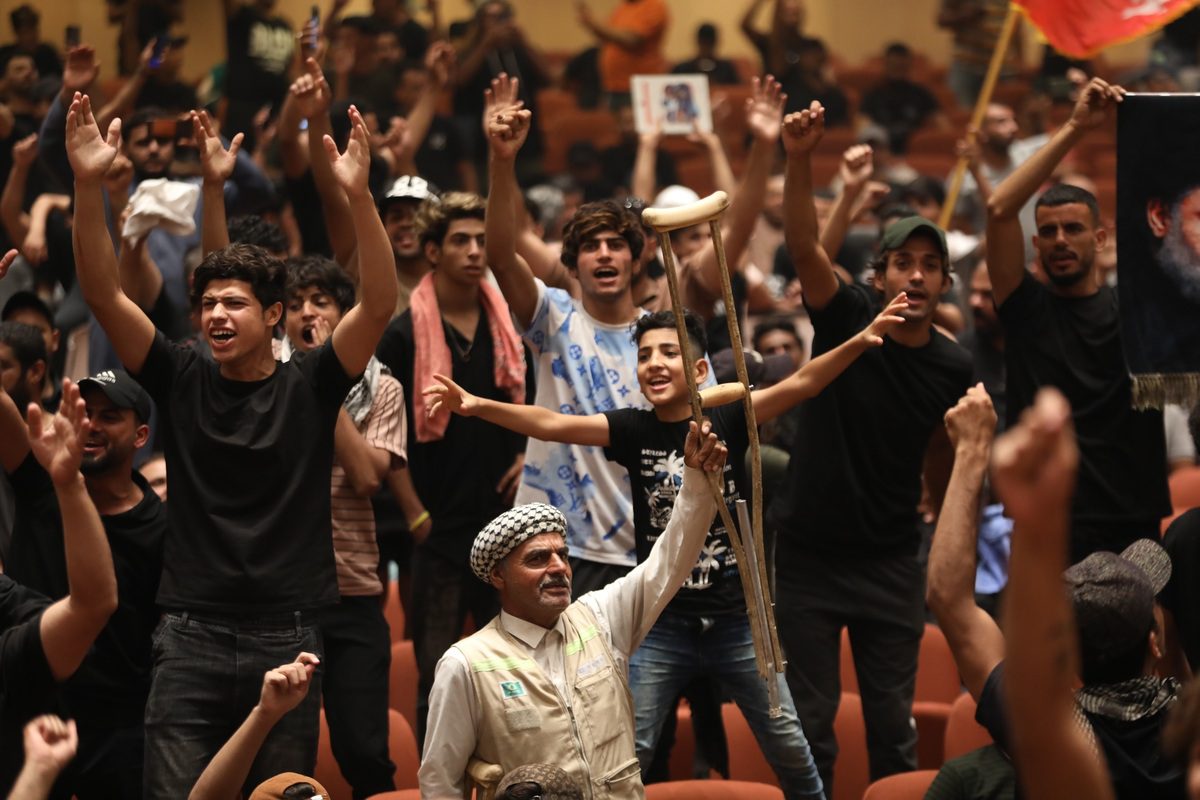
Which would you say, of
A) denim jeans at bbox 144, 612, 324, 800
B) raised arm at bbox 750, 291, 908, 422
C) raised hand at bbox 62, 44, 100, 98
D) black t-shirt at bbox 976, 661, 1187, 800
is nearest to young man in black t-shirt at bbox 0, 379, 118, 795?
denim jeans at bbox 144, 612, 324, 800

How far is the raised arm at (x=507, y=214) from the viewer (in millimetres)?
4664

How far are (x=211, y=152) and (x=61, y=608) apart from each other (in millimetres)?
1827

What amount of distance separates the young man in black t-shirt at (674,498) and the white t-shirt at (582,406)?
0.78ft

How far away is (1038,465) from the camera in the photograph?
6.89ft

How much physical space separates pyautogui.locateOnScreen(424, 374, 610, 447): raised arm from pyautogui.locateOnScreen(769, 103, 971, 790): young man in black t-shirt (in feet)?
2.72

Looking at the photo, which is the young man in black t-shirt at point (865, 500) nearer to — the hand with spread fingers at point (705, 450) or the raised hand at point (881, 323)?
the raised hand at point (881, 323)

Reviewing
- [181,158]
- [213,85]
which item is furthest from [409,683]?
[213,85]

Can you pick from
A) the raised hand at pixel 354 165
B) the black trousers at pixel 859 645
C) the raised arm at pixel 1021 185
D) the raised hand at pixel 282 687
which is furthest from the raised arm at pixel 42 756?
the raised arm at pixel 1021 185

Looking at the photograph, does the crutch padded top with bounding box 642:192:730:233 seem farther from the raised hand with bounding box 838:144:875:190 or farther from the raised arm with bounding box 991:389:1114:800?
the raised hand with bounding box 838:144:875:190

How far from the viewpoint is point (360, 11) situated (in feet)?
43.4

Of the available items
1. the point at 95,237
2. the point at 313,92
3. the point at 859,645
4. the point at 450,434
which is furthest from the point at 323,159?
the point at 859,645

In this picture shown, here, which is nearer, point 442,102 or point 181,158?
point 181,158

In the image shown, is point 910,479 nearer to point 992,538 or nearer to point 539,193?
point 992,538

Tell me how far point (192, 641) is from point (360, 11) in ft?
32.5
